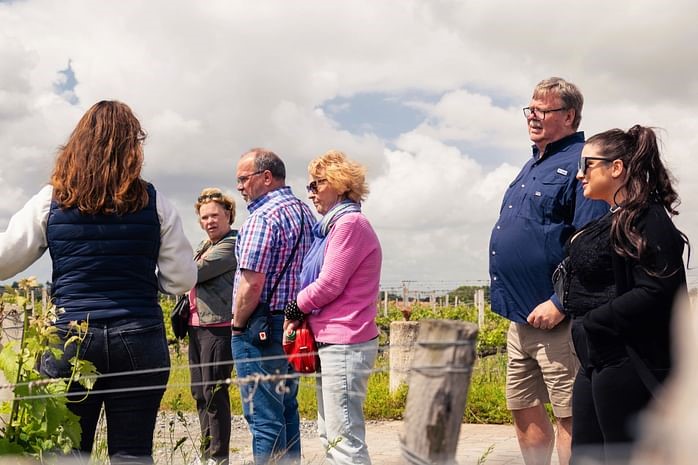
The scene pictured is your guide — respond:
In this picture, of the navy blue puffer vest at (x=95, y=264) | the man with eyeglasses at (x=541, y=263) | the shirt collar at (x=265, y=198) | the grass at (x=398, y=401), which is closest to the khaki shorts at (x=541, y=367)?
the man with eyeglasses at (x=541, y=263)

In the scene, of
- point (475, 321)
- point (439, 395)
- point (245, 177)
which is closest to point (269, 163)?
point (245, 177)

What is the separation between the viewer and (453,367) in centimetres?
263

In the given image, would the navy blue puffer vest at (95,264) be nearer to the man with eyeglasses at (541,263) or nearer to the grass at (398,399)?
the man with eyeglasses at (541,263)

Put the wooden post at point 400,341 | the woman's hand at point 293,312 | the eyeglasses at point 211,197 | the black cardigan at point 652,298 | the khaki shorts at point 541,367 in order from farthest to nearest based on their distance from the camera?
the wooden post at point 400,341
the eyeglasses at point 211,197
the woman's hand at point 293,312
the khaki shorts at point 541,367
the black cardigan at point 652,298

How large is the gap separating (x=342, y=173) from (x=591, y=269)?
154 cm

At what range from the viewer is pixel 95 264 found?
3719 mm

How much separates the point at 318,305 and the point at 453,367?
2094mm

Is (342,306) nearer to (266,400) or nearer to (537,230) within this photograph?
(266,400)

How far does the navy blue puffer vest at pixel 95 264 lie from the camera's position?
3713mm

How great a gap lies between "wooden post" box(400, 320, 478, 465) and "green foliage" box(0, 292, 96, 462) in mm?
1496

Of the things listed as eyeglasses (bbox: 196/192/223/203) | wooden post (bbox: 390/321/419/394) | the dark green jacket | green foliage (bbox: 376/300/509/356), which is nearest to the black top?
the dark green jacket

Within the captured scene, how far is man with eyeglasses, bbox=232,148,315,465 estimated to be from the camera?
16.4ft

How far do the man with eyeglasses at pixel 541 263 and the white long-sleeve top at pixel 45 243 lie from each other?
64.6 inches

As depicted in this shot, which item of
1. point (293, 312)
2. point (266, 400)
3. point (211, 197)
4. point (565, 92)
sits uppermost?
point (565, 92)
